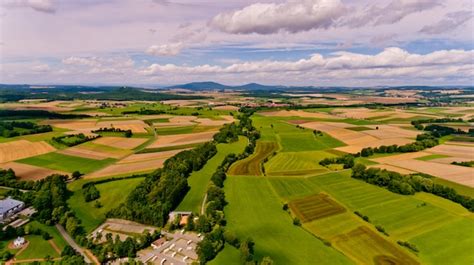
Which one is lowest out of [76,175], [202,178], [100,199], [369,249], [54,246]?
[54,246]

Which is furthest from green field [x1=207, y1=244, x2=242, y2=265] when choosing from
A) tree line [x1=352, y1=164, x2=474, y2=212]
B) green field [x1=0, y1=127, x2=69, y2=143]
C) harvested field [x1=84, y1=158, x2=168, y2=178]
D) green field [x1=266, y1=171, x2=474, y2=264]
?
green field [x1=0, y1=127, x2=69, y2=143]

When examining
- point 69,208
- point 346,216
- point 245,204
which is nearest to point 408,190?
point 346,216

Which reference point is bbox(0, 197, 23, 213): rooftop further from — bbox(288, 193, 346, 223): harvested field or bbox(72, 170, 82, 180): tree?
bbox(288, 193, 346, 223): harvested field

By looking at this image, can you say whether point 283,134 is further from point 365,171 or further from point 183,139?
point 365,171

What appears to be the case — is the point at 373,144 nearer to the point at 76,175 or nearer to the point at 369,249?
the point at 369,249

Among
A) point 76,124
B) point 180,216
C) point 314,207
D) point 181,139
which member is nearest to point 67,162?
point 181,139

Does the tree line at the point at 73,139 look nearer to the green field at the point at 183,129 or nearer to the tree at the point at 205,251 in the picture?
the green field at the point at 183,129

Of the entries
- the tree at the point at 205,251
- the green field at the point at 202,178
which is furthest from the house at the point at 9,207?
the tree at the point at 205,251
